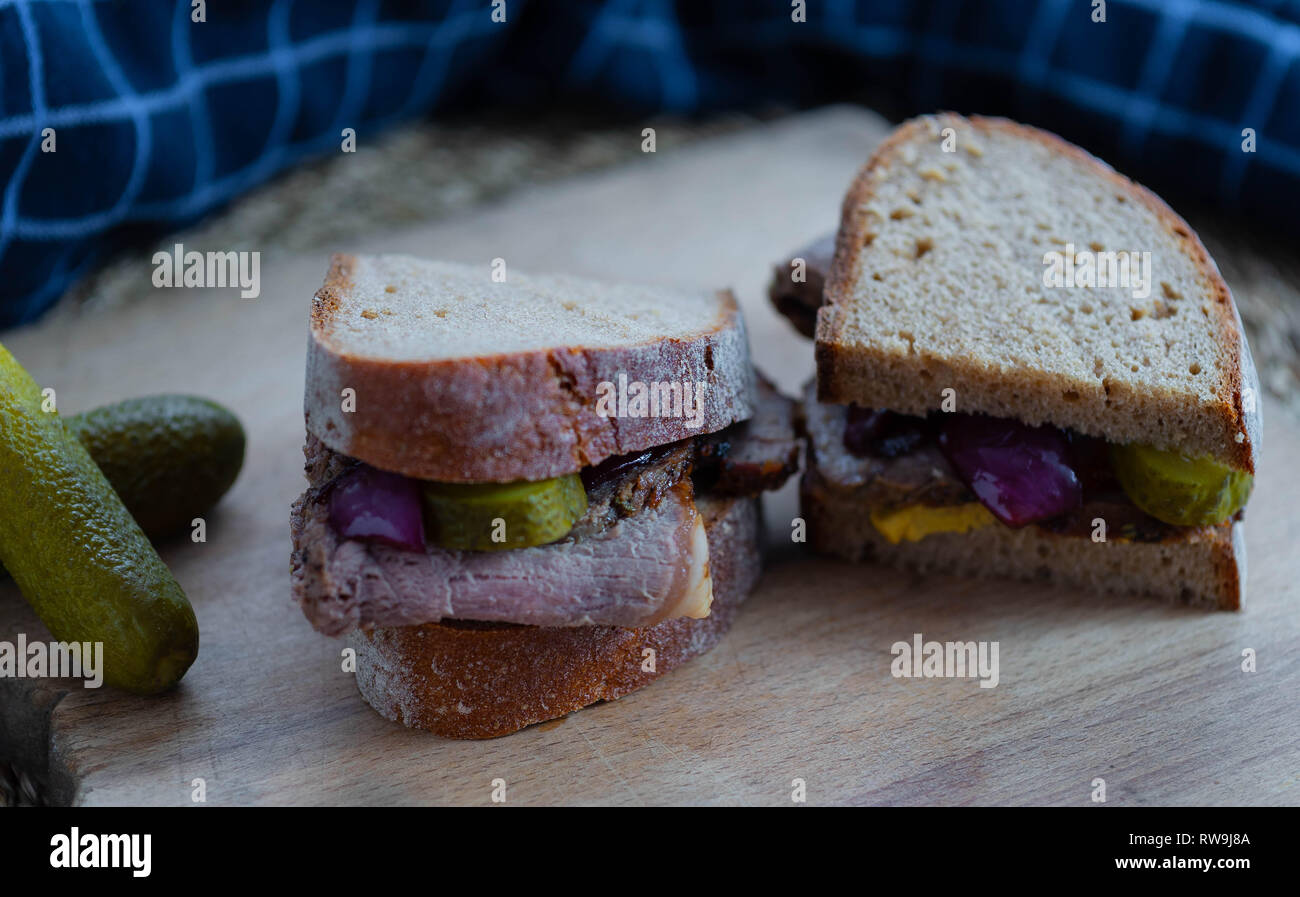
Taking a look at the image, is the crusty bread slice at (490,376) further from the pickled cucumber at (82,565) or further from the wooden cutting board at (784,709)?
the wooden cutting board at (784,709)

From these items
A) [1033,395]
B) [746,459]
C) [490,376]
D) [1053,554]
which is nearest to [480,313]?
[490,376]

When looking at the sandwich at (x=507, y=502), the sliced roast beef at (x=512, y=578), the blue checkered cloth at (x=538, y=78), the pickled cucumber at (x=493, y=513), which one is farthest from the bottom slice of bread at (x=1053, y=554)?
the blue checkered cloth at (x=538, y=78)

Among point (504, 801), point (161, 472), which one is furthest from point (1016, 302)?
point (161, 472)

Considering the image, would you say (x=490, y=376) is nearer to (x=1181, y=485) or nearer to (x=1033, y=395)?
(x=1033, y=395)

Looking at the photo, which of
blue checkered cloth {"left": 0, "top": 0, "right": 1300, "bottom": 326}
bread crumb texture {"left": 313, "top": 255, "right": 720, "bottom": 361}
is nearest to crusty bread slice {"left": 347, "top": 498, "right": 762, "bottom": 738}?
bread crumb texture {"left": 313, "top": 255, "right": 720, "bottom": 361}

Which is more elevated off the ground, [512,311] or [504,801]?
[512,311]

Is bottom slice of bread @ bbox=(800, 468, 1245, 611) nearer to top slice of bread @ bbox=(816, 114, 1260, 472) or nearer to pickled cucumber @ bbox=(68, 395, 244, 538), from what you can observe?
top slice of bread @ bbox=(816, 114, 1260, 472)

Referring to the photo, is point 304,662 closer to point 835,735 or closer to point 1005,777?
point 835,735
